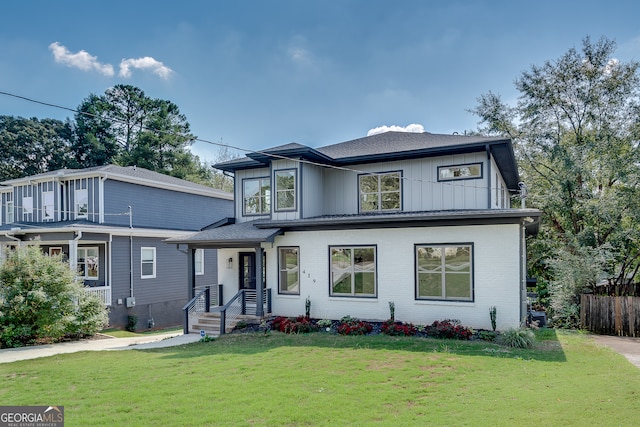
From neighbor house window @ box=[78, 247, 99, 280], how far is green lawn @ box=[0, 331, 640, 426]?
9.02 m

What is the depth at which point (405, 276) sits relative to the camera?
1278 centimetres

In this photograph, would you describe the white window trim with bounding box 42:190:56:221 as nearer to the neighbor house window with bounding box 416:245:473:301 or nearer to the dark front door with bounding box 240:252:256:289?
the dark front door with bounding box 240:252:256:289

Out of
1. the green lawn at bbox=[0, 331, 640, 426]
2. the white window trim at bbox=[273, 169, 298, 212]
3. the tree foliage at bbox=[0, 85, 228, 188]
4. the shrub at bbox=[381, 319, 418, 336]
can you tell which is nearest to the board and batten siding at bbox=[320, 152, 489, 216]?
the white window trim at bbox=[273, 169, 298, 212]

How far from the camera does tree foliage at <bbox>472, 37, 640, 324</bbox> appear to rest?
59.5 ft

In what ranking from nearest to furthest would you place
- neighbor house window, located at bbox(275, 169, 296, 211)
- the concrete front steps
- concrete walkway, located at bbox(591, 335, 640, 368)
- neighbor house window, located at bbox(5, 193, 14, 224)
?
concrete walkway, located at bbox(591, 335, 640, 368) < the concrete front steps < neighbor house window, located at bbox(275, 169, 296, 211) < neighbor house window, located at bbox(5, 193, 14, 224)

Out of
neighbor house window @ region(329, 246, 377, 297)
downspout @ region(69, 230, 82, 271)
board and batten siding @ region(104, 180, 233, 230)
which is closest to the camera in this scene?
neighbor house window @ region(329, 246, 377, 297)

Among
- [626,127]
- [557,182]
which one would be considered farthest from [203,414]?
[626,127]

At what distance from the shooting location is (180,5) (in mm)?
13453

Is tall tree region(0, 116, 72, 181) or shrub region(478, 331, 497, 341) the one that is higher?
tall tree region(0, 116, 72, 181)

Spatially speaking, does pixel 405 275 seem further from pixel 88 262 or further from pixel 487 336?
pixel 88 262

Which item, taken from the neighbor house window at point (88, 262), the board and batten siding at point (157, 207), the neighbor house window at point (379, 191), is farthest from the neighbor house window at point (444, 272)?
the neighbor house window at point (88, 262)

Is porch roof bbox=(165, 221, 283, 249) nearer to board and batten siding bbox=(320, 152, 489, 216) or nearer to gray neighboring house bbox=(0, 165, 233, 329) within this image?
board and batten siding bbox=(320, 152, 489, 216)

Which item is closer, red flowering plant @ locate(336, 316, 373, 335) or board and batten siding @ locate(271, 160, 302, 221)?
red flowering plant @ locate(336, 316, 373, 335)

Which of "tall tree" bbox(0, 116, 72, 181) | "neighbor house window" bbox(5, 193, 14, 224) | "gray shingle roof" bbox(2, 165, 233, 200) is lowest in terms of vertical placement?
"neighbor house window" bbox(5, 193, 14, 224)
